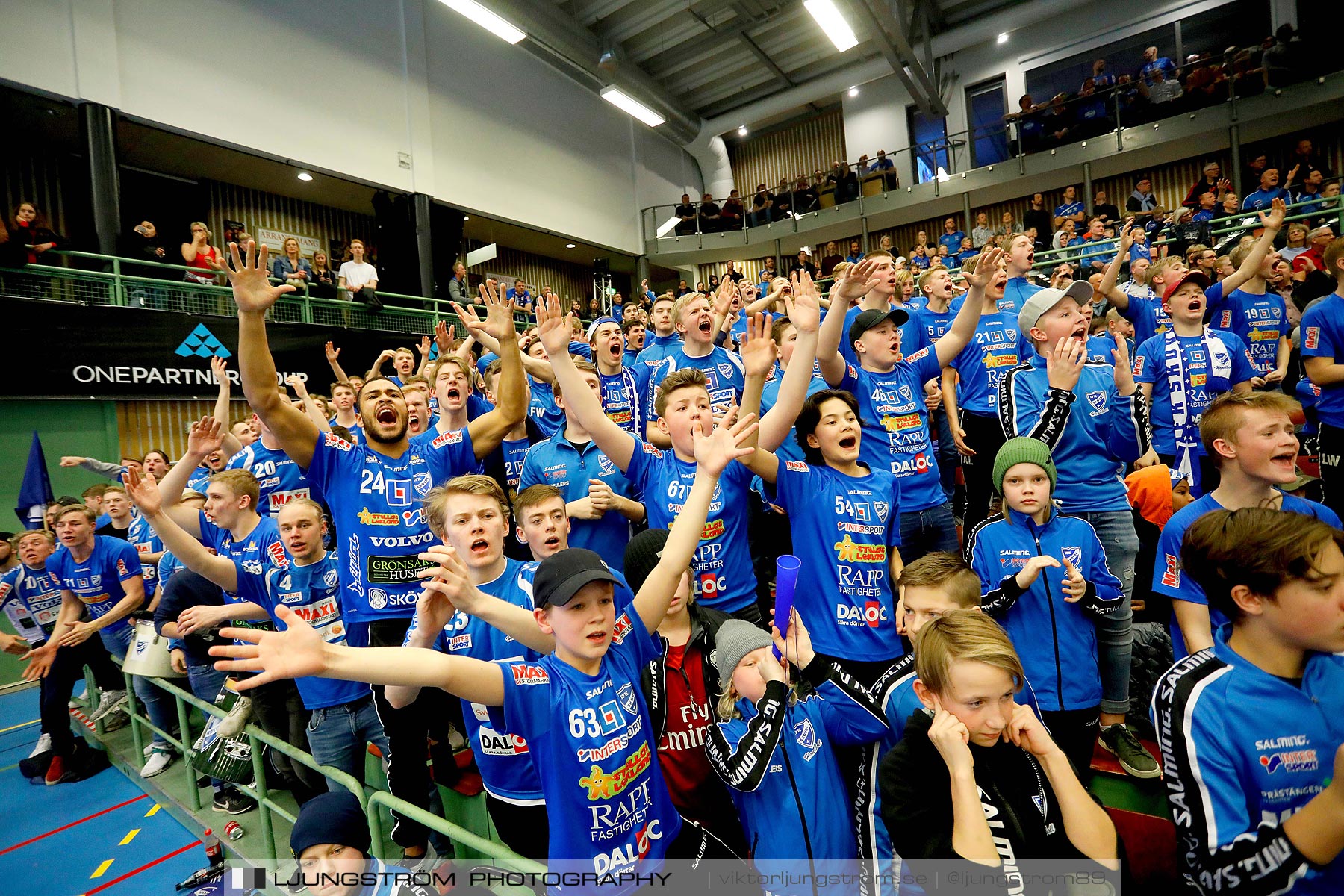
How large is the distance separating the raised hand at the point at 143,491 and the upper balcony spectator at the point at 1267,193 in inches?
543

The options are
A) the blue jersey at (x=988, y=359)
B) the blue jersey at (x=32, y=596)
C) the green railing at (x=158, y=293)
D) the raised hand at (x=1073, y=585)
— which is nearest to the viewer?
the raised hand at (x=1073, y=585)

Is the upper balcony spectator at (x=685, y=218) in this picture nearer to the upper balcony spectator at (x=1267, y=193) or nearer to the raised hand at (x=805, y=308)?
the upper balcony spectator at (x=1267, y=193)

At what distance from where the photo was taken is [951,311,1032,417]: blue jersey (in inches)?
181

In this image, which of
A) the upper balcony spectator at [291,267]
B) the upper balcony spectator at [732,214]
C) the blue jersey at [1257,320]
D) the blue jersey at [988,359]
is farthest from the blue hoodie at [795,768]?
the upper balcony spectator at [732,214]

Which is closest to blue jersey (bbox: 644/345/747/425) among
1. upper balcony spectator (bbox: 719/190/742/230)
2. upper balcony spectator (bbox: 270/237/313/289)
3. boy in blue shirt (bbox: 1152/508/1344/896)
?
boy in blue shirt (bbox: 1152/508/1344/896)

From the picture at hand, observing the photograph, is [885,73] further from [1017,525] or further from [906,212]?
[1017,525]

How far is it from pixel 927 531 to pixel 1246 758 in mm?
2118

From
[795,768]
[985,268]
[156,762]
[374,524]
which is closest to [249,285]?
[374,524]

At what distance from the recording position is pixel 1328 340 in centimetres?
369

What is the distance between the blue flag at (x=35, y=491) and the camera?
713cm

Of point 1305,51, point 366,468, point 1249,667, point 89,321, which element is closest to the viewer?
point 1249,667

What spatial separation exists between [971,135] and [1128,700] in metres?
17.1

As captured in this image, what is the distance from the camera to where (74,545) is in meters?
5.24

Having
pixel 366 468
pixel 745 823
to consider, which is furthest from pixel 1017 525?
pixel 366 468
